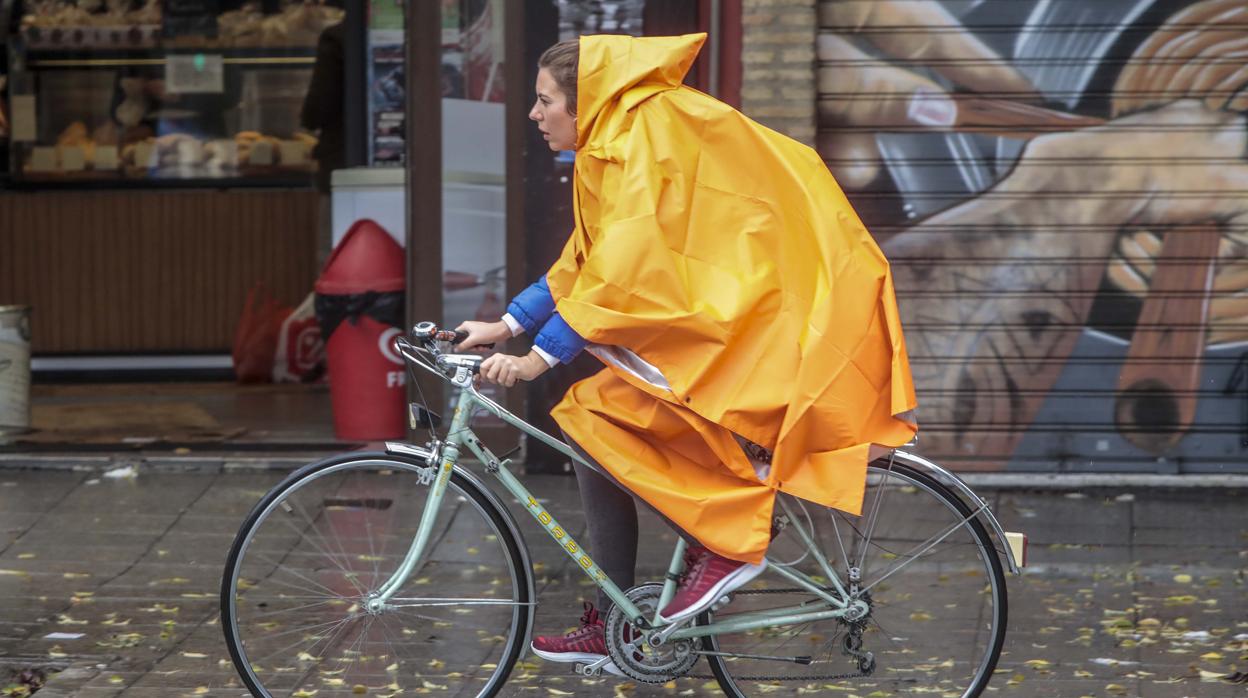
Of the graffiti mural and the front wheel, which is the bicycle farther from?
the graffiti mural

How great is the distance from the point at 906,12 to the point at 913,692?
141 inches

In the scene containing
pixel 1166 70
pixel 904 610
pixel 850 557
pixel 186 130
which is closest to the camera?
pixel 850 557

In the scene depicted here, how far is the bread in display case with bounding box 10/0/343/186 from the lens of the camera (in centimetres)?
1091

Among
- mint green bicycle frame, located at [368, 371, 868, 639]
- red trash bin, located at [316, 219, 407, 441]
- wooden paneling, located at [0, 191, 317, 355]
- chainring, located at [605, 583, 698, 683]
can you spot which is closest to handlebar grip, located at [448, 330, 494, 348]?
mint green bicycle frame, located at [368, 371, 868, 639]

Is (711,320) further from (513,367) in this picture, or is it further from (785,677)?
(785,677)

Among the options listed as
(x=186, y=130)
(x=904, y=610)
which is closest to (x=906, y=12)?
(x=904, y=610)

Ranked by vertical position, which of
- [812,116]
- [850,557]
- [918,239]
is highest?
[812,116]

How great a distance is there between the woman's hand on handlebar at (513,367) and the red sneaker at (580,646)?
2.53 feet

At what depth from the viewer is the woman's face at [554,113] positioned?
14.3 feet

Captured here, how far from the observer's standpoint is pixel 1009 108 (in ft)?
24.8

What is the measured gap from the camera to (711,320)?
4148mm

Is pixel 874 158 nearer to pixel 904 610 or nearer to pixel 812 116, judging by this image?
A: pixel 812 116

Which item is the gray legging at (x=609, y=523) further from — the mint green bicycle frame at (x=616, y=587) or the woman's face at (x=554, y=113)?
the woman's face at (x=554, y=113)

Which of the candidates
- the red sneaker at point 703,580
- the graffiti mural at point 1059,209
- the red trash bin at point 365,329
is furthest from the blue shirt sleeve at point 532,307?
the red trash bin at point 365,329
